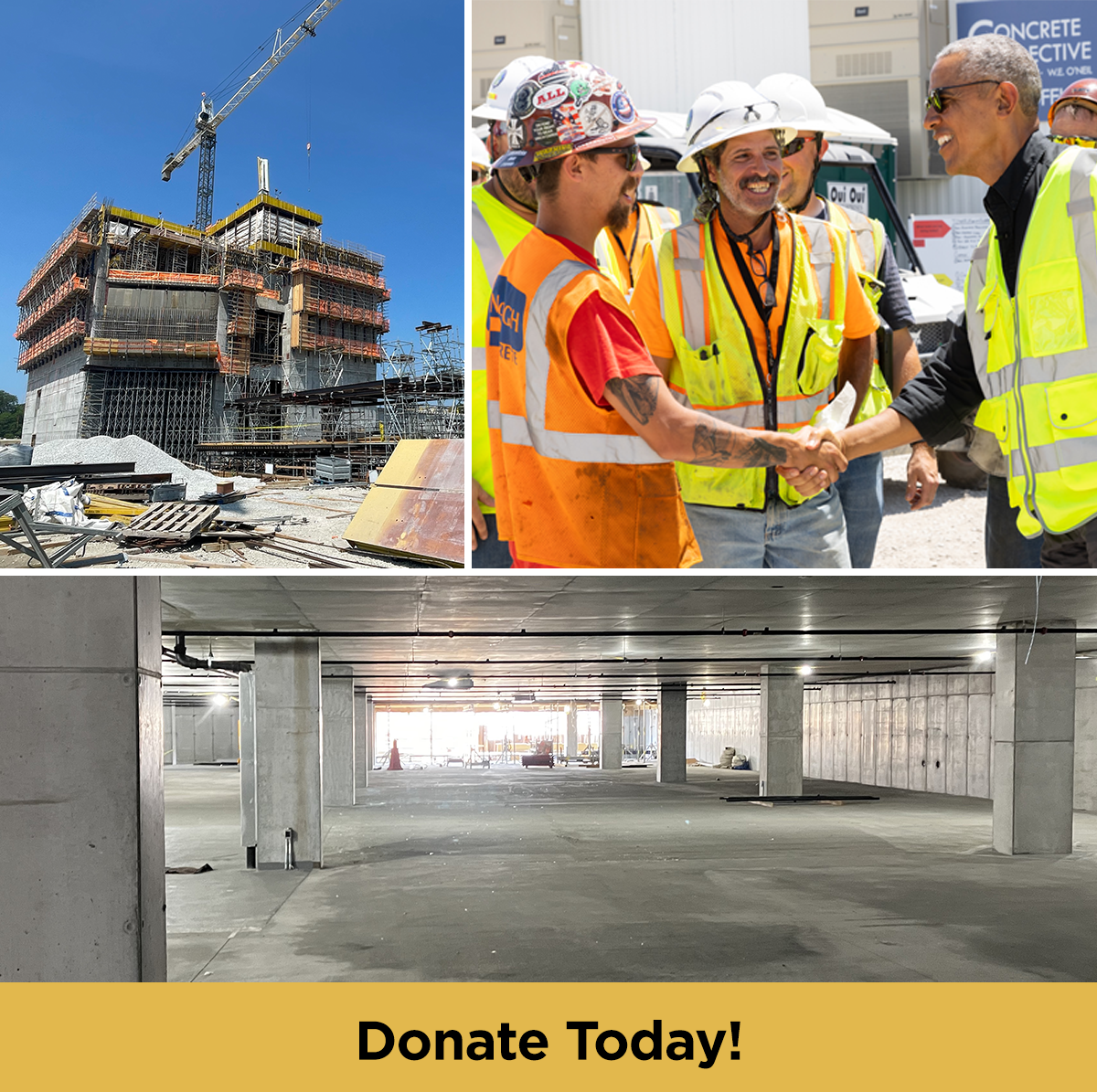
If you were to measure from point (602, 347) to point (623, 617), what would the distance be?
12.5m

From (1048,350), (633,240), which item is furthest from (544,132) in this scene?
(1048,350)

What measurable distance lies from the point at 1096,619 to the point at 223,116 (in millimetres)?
18914

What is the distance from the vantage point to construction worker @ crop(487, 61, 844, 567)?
20.3ft

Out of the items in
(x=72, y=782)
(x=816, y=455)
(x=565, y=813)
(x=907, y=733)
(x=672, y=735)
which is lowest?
(x=672, y=735)

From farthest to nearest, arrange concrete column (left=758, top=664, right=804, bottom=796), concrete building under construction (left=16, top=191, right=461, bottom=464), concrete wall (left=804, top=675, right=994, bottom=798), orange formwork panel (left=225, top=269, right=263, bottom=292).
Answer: concrete wall (left=804, top=675, right=994, bottom=798), concrete column (left=758, top=664, right=804, bottom=796), orange formwork panel (left=225, top=269, right=263, bottom=292), concrete building under construction (left=16, top=191, right=461, bottom=464)

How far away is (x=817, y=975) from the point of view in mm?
10875

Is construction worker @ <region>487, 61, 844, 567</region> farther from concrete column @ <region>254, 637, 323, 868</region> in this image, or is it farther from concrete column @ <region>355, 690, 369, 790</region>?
concrete column @ <region>355, 690, 369, 790</region>

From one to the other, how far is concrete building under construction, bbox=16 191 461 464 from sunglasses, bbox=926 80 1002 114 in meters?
3.52

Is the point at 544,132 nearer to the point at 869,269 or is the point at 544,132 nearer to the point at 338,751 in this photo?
the point at 869,269

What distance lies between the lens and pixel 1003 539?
641 cm

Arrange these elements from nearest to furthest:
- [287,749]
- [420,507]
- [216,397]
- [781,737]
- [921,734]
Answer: [420,507] → [216,397] → [287,749] → [781,737] → [921,734]

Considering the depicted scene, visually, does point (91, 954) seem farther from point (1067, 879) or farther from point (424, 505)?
point (1067, 879)

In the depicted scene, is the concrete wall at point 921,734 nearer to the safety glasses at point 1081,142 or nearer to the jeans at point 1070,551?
the jeans at point 1070,551

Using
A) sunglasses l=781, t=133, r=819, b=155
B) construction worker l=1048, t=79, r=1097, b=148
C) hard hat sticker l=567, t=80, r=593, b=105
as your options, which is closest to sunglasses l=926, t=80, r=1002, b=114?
construction worker l=1048, t=79, r=1097, b=148
